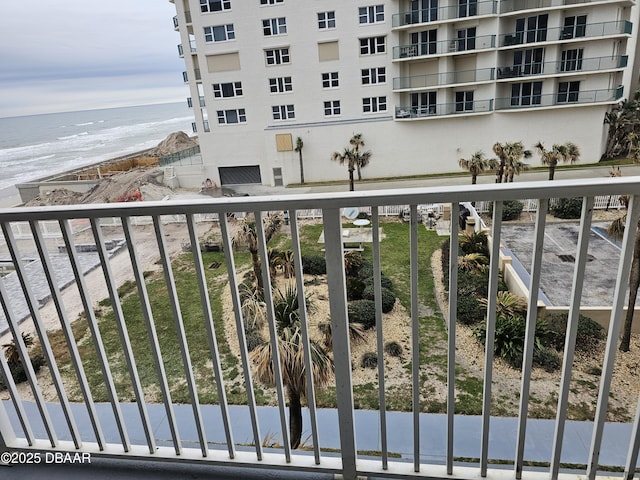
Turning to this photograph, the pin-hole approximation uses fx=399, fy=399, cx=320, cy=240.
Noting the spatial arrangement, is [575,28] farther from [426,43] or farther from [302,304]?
[302,304]

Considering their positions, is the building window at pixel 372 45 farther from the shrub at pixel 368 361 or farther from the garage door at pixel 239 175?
the shrub at pixel 368 361

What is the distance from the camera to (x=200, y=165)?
55.1ft

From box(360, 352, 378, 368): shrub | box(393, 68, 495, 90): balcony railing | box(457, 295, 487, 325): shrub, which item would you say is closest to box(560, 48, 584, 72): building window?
box(393, 68, 495, 90): balcony railing

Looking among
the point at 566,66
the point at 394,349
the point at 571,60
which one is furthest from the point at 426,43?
the point at 394,349

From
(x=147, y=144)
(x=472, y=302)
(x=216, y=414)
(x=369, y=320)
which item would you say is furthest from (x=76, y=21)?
(x=147, y=144)

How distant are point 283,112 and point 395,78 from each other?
15.1ft

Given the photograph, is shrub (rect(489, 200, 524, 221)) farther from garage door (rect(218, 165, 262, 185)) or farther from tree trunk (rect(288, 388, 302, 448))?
garage door (rect(218, 165, 262, 185))

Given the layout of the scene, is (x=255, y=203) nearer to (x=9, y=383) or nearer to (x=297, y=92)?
(x=9, y=383)

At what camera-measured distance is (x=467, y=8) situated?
45.6 ft

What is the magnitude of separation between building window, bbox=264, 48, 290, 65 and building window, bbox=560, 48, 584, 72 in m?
10.0

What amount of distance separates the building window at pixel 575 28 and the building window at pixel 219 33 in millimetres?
11899

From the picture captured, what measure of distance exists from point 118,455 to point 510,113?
16.6 metres

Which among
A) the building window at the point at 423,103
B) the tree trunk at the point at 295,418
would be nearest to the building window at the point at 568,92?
the building window at the point at 423,103

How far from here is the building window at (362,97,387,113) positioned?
15.7m
